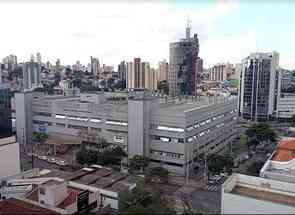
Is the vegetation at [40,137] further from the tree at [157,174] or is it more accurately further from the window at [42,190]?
the window at [42,190]

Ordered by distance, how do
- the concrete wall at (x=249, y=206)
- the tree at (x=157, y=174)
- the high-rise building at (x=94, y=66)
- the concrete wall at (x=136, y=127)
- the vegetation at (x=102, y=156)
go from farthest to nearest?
1. the high-rise building at (x=94, y=66)
2. the concrete wall at (x=136, y=127)
3. the vegetation at (x=102, y=156)
4. the tree at (x=157, y=174)
5. the concrete wall at (x=249, y=206)

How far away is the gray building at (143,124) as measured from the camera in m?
33.5

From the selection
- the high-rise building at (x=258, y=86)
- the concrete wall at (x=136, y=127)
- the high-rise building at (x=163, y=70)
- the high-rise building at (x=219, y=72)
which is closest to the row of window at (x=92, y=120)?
the concrete wall at (x=136, y=127)

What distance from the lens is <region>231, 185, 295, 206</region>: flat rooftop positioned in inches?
671

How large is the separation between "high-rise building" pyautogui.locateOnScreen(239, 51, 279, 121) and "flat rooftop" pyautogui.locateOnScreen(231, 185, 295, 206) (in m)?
48.6

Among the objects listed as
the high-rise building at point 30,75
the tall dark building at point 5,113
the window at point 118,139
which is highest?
the high-rise building at point 30,75

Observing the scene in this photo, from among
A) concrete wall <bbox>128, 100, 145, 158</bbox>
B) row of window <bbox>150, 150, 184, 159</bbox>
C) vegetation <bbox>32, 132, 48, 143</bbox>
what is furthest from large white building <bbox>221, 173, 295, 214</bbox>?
vegetation <bbox>32, 132, 48, 143</bbox>

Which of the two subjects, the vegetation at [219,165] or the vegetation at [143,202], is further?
the vegetation at [219,165]

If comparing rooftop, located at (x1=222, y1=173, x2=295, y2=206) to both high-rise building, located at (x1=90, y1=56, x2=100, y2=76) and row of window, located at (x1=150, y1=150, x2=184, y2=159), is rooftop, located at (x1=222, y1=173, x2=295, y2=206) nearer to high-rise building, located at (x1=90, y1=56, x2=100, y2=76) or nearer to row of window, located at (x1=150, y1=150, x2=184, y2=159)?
row of window, located at (x1=150, y1=150, x2=184, y2=159)

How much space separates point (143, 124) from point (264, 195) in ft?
58.6

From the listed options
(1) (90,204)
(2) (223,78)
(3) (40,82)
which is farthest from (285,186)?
(2) (223,78)

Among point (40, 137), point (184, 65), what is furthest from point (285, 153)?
point (184, 65)

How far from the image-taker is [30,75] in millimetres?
91688

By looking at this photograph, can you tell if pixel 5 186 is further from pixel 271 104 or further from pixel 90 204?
pixel 271 104
